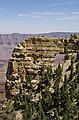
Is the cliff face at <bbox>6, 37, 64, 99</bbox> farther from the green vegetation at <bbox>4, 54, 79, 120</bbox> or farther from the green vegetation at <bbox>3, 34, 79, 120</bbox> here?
the green vegetation at <bbox>4, 54, 79, 120</bbox>

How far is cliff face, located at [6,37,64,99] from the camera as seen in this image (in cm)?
6019

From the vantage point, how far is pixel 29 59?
6097cm

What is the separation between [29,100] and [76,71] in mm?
11224

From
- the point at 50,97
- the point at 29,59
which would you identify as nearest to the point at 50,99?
the point at 50,97

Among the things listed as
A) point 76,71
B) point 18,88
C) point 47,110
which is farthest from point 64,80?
point 18,88

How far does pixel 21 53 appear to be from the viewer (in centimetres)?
6156

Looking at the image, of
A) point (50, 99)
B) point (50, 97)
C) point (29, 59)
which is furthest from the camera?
point (29, 59)

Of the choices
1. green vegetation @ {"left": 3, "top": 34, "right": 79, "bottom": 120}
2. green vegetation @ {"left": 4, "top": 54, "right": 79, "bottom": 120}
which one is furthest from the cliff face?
green vegetation @ {"left": 4, "top": 54, "right": 79, "bottom": 120}

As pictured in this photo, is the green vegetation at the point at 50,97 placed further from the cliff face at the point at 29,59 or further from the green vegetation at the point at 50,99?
the cliff face at the point at 29,59

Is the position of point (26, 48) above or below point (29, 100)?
above

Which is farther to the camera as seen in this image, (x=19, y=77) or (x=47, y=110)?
(x=19, y=77)

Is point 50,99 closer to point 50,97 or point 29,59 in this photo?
point 50,97

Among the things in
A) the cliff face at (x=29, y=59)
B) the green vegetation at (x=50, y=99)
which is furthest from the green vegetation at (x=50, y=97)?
the cliff face at (x=29, y=59)

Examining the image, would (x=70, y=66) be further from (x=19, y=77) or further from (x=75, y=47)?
(x=19, y=77)
